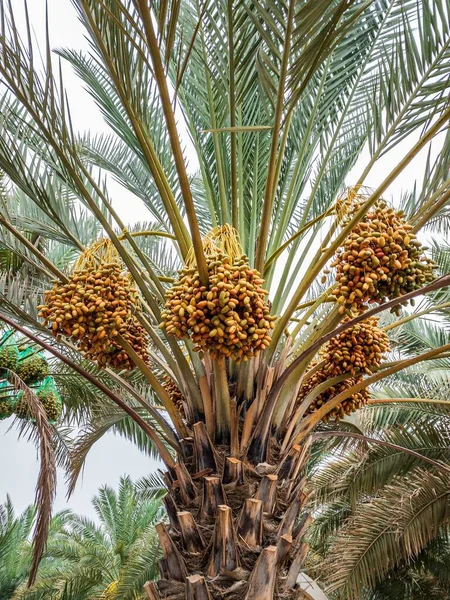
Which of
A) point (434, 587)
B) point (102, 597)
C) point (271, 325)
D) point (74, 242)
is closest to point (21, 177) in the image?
point (74, 242)

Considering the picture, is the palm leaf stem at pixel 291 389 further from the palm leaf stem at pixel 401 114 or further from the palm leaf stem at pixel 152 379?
the palm leaf stem at pixel 401 114

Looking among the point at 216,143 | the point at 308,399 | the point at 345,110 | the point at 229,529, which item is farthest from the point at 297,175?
the point at 229,529

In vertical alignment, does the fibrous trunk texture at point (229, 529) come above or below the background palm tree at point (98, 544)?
below

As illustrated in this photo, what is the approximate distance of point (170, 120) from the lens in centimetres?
234

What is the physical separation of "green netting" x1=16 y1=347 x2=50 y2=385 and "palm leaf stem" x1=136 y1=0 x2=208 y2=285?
3847 millimetres

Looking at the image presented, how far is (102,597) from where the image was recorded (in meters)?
11.9

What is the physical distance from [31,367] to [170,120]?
171 inches

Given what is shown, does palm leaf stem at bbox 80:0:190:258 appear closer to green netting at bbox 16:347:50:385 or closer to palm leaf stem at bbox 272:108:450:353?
palm leaf stem at bbox 272:108:450:353

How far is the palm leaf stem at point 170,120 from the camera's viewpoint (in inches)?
81.8

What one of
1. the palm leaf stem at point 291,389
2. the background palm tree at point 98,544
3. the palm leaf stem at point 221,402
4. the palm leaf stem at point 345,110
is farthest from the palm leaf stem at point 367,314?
the background palm tree at point 98,544

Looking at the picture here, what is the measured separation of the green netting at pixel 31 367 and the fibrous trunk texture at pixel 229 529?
11.2 feet

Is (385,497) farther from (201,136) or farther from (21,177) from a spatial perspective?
(21,177)

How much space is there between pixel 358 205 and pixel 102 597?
11.1 metres

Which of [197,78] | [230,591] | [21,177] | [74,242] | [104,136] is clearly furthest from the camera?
[104,136]
